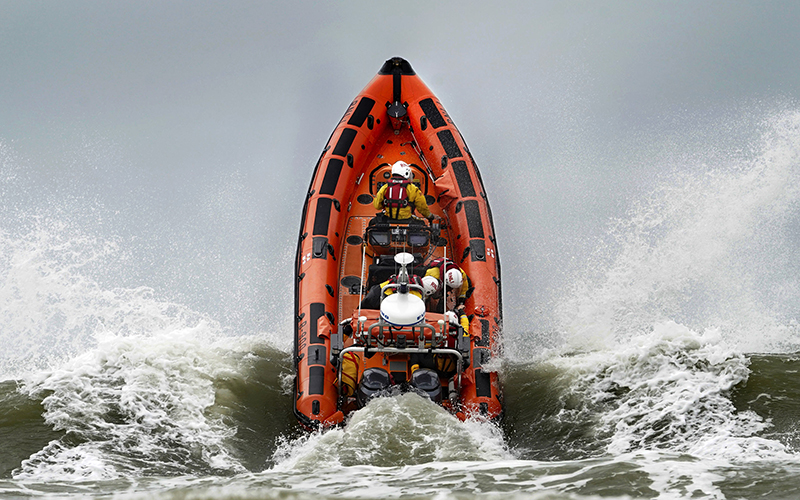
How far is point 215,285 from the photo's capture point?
745cm

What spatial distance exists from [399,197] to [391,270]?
730 millimetres

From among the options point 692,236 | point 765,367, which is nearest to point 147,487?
point 765,367

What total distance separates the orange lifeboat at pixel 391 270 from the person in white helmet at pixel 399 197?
102 millimetres

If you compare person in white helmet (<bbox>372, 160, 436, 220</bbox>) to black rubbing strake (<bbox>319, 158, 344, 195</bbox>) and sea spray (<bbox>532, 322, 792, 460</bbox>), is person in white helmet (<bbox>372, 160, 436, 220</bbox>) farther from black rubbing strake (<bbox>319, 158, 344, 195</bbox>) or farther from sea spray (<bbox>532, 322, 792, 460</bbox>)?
sea spray (<bbox>532, 322, 792, 460</bbox>)

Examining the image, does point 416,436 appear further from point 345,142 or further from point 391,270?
point 345,142

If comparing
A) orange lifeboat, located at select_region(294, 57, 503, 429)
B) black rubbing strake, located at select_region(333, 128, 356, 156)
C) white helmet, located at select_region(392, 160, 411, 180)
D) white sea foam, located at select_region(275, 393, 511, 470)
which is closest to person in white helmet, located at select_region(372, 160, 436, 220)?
white helmet, located at select_region(392, 160, 411, 180)

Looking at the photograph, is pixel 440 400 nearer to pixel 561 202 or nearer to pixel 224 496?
pixel 224 496

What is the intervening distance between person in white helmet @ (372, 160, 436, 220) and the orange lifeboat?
102 millimetres

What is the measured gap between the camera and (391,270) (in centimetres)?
627

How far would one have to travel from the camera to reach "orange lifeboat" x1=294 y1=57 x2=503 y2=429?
5426 millimetres

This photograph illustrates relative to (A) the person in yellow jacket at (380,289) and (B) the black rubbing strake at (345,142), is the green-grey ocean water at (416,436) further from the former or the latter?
(B) the black rubbing strake at (345,142)

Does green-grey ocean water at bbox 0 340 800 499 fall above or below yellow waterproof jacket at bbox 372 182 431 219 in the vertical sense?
below

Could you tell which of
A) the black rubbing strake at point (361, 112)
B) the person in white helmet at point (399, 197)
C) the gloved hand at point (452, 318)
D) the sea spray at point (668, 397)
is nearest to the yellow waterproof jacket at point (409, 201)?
the person in white helmet at point (399, 197)

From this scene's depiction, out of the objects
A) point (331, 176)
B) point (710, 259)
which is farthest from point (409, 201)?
point (710, 259)
